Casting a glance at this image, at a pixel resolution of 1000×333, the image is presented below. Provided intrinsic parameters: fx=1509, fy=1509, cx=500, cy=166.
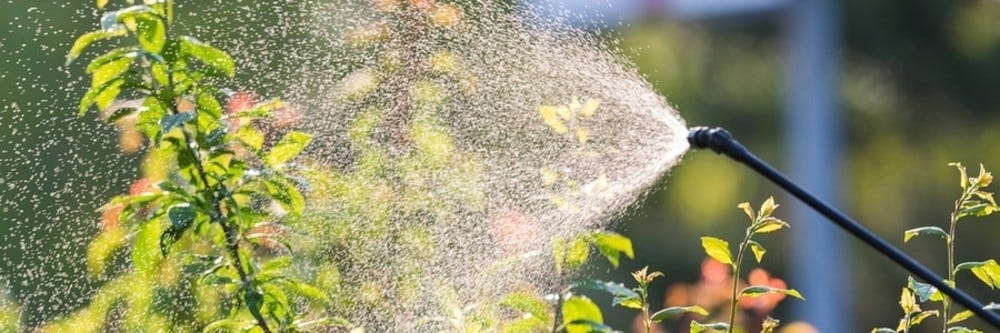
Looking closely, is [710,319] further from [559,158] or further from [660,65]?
[660,65]

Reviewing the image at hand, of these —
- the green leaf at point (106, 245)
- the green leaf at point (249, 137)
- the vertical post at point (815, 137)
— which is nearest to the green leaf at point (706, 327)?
the green leaf at point (249, 137)

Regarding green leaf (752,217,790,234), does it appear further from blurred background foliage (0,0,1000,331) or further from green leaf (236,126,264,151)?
blurred background foliage (0,0,1000,331)

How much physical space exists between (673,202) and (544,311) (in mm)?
7447

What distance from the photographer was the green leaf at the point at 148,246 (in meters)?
1.51

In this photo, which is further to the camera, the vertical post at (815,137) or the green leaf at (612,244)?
the vertical post at (815,137)

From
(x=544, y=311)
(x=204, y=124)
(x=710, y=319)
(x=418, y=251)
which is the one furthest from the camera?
(x=710, y=319)

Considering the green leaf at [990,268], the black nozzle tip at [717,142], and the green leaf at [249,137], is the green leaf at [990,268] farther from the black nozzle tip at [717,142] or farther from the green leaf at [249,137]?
the green leaf at [249,137]

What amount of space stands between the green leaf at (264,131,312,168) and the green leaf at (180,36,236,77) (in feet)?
0.30

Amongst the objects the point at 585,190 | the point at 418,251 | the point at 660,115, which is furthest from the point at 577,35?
the point at 585,190

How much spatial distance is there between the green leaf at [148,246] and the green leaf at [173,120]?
14 centimetres

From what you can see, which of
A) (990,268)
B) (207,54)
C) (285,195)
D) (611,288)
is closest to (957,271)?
(990,268)

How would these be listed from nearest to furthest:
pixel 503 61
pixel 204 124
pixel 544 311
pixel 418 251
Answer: pixel 544 311, pixel 204 124, pixel 418 251, pixel 503 61

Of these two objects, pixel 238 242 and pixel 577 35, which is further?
pixel 577 35

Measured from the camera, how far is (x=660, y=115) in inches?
78.2
